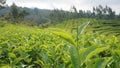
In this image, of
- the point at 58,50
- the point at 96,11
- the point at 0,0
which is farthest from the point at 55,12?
the point at 58,50

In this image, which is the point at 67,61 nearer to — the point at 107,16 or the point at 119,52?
the point at 119,52

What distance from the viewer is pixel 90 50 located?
1418mm

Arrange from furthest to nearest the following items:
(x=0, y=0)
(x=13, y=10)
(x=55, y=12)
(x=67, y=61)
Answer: (x=55, y=12) → (x=13, y=10) → (x=0, y=0) → (x=67, y=61)

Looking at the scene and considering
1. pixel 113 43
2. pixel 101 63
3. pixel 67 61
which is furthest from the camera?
pixel 113 43

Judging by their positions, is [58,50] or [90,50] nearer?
[90,50]

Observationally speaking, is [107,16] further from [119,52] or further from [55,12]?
[119,52]

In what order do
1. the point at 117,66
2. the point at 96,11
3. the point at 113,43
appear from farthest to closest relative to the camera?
the point at 96,11 < the point at 113,43 < the point at 117,66

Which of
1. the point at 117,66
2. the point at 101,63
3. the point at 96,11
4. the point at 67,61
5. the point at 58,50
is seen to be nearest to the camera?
the point at 101,63

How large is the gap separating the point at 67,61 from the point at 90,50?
72 cm

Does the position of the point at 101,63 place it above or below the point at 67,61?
above

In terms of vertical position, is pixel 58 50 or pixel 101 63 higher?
pixel 101 63

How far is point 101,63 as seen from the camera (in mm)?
1406

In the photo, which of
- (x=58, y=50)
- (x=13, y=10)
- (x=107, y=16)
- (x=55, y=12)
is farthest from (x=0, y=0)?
(x=107, y=16)

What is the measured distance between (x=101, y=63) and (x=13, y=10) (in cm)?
7366
